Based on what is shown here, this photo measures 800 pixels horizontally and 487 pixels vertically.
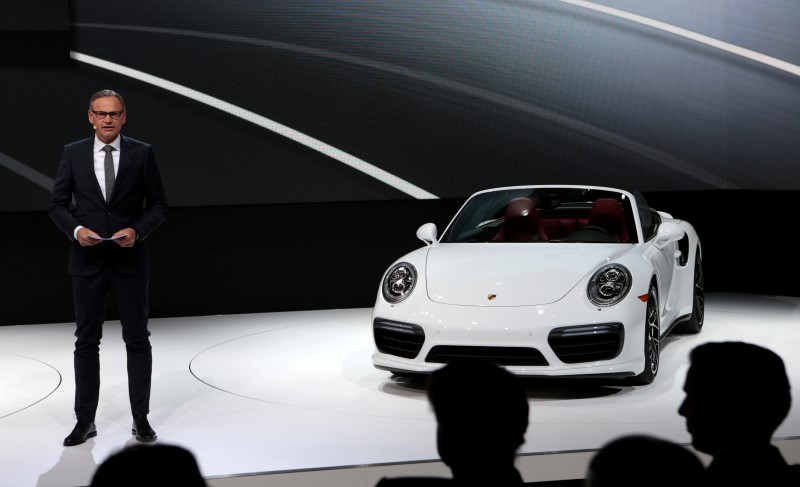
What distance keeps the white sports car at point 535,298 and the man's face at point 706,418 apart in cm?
286

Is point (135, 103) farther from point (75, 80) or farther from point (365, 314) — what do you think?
point (365, 314)

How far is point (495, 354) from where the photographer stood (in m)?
4.80

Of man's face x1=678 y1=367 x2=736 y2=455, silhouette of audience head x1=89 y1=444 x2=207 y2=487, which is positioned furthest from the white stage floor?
silhouette of audience head x1=89 y1=444 x2=207 y2=487

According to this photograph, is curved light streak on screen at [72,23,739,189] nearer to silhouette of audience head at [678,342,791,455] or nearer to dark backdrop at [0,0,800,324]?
dark backdrop at [0,0,800,324]

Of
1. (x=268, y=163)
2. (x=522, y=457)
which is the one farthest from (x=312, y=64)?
(x=522, y=457)

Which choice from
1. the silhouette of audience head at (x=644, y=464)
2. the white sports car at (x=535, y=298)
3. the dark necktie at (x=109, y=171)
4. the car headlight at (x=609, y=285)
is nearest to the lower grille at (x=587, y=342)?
the white sports car at (x=535, y=298)

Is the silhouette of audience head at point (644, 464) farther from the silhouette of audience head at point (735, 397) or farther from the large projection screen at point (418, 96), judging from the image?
the large projection screen at point (418, 96)

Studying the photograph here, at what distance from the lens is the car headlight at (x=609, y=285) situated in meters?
4.82

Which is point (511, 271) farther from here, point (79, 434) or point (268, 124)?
point (268, 124)

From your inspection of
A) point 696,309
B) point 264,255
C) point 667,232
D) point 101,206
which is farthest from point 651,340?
point 264,255

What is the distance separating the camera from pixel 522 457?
387cm

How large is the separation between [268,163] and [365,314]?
136cm

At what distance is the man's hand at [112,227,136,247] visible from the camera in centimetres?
414

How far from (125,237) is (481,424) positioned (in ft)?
9.26
